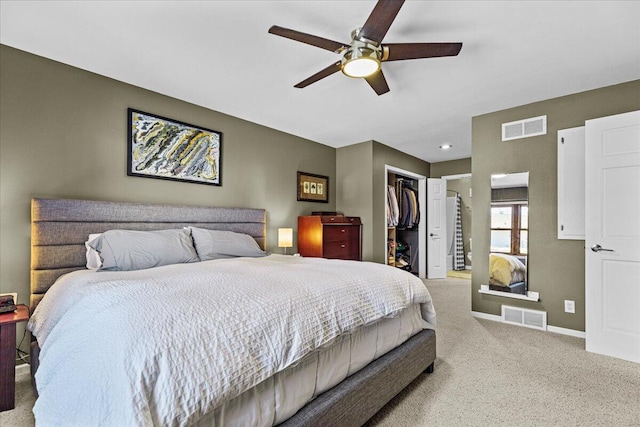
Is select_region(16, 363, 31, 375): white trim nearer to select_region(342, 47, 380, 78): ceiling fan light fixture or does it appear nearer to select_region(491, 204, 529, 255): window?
select_region(342, 47, 380, 78): ceiling fan light fixture

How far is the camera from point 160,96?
3.21m

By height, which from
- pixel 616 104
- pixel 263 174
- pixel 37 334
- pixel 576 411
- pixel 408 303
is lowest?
pixel 576 411

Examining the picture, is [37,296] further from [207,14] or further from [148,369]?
[207,14]

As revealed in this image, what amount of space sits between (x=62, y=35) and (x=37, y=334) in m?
2.06

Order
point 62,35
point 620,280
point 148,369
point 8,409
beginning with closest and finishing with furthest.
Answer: point 148,369, point 8,409, point 62,35, point 620,280

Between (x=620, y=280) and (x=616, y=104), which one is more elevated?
(x=616, y=104)

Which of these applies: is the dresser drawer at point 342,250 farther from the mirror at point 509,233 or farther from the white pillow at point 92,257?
the white pillow at point 92,257

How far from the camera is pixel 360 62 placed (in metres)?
2.07

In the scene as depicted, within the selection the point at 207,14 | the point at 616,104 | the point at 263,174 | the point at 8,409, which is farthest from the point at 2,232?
the point at 616,104

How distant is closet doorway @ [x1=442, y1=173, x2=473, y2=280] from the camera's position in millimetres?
7406

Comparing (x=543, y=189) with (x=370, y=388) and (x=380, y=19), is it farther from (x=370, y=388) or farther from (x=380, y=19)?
(x=370, y=388)

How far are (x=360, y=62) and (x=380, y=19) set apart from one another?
1.24 ft

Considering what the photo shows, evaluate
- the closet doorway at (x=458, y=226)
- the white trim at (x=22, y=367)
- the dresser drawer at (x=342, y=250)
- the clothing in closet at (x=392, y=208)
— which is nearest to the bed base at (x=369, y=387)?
the white trim at (x=22, y=367)

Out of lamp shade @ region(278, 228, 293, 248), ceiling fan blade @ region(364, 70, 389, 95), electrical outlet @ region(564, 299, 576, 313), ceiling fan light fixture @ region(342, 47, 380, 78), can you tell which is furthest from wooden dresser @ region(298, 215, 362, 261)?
electrical outlet @ region(564, 299, 576, 313)
